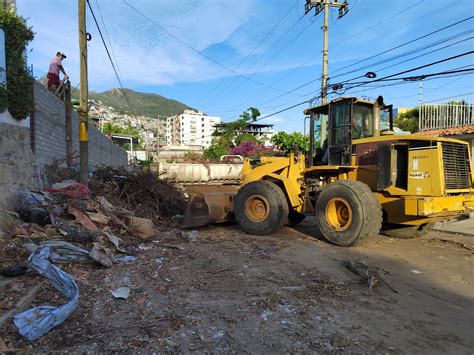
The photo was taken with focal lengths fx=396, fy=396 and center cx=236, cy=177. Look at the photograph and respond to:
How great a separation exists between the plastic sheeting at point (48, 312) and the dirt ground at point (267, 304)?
0.08 m

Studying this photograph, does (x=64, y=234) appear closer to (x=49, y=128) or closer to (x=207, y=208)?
(x=207, y=208)

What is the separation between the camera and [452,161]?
7367 millimetres

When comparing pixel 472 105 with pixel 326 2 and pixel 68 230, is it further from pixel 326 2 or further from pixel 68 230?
pixel 68 230

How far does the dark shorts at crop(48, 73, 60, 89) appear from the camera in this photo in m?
11.3

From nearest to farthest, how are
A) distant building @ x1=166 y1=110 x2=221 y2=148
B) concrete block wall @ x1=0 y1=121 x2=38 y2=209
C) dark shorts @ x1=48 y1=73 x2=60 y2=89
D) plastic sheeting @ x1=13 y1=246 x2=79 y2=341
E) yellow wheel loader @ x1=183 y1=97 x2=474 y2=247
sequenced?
1. plastic sheeting @ x1=13 y1=246 x2=79 y2=341
2. concrete block wall @ x1=0 y1=121 x2=38 y2=209
3. yellow wheel loader @ x1=183 y1=97 x2=474 y2=247
4. dark shorts @ x1=48 y1=73 x2=60 y2=89
5. distant building @ x1=166 y1=110 x2=221 y2=148

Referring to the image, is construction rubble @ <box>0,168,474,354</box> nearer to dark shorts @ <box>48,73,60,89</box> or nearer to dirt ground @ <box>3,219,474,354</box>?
dirt ground @ <box>3,219,474,354</box>

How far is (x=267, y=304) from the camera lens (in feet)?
14.8

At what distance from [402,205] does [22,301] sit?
627 centimetres

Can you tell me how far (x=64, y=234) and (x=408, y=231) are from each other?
700cm

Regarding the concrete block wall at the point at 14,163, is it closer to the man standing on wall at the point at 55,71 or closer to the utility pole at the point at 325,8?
the man standing on wall at the point at 55,71

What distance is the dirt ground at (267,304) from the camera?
3598mm

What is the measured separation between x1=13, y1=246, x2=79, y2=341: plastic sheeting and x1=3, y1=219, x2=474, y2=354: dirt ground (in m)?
0.08

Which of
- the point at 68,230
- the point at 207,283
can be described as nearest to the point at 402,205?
the point at 207,283

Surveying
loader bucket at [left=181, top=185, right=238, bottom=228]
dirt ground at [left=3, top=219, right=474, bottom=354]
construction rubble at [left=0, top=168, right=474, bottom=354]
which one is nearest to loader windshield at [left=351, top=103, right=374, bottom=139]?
construction rubble at [left=0, top=168, right=474, bottom=354]
